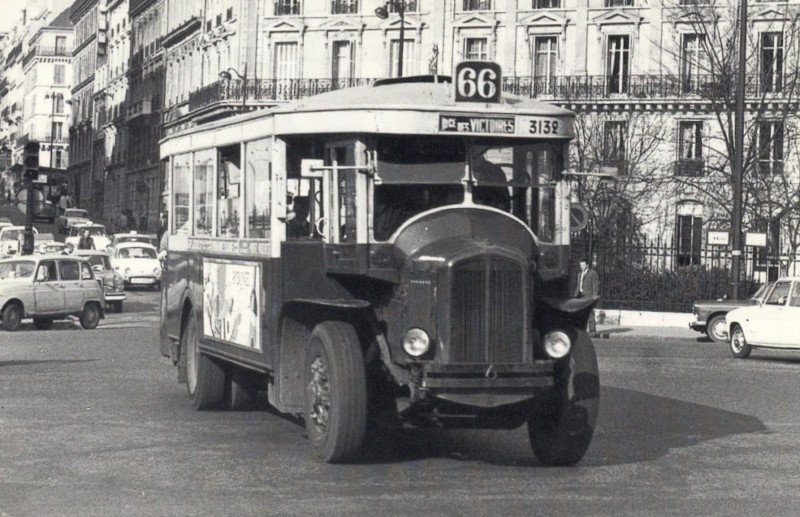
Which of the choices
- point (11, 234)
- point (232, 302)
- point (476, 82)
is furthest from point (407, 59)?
point (476, 82)

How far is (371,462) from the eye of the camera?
11.8m

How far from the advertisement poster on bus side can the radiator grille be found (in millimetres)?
2569

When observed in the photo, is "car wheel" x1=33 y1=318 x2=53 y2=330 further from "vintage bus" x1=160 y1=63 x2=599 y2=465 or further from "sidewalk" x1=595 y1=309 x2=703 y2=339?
"vintage bus" x1=160 y1=63 x2=599 y2=465

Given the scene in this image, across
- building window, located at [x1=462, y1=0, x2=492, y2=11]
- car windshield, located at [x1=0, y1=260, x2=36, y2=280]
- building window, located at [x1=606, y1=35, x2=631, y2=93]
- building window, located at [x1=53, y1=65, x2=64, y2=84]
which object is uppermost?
building window, located at [x1=53, y1=65, x2=64, y2=84]

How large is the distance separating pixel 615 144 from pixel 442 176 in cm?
4724

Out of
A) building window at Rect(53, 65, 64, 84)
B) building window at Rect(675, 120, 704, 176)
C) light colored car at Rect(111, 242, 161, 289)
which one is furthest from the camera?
building window at Rect(53, 65, 64, 84)

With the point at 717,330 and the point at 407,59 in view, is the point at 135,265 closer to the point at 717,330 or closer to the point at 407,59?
the point at 407,59

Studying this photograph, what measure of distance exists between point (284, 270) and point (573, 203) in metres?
2.36

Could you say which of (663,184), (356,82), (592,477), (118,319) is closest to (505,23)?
(356,82)

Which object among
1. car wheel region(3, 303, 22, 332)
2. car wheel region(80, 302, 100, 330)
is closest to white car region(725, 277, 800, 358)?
car wheel region(80, 302, 100, 330)

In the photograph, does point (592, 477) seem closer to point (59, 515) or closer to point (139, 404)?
point (59, 515)

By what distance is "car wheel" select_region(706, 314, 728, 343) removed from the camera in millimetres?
35062

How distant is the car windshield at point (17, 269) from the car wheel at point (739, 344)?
14997 mm

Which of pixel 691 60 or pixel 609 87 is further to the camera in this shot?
pixel 609 87
